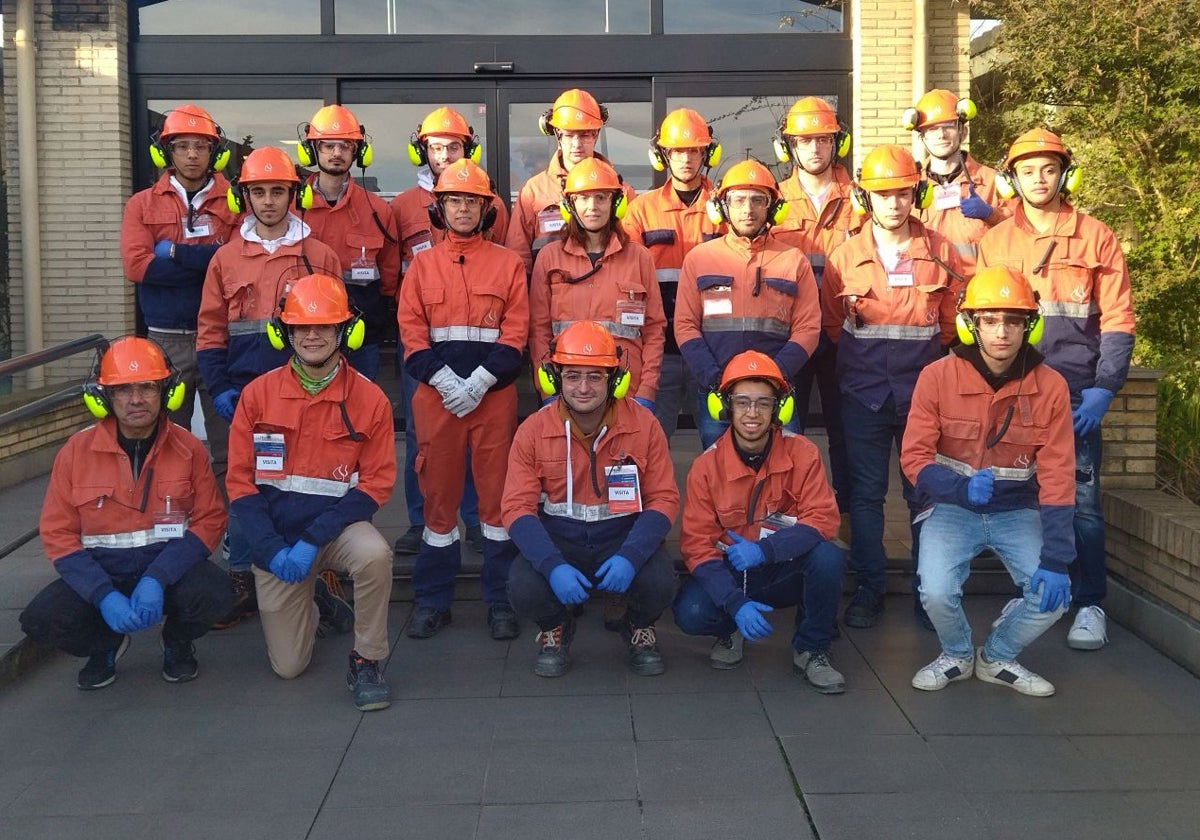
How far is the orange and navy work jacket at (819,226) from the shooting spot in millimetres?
6613

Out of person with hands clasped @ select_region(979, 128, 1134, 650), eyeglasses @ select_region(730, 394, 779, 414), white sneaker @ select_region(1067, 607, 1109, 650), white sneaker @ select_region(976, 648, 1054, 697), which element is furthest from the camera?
person with hands clasped @ select_region(979, 128, 1134, 650)

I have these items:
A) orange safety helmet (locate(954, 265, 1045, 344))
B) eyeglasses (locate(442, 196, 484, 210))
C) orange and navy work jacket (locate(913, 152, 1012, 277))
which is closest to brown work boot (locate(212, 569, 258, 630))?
eyeglasses (locate(442, 196, 484, 210))

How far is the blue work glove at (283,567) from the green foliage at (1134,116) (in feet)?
22.2

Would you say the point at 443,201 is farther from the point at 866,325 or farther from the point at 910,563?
the point at 910,563

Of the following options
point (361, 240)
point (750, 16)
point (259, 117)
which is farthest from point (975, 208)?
point (259, 117)

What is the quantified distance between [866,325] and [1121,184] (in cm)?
537

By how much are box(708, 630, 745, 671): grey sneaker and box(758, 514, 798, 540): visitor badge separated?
1.63ft

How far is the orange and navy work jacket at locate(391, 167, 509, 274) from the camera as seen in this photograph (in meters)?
6.91

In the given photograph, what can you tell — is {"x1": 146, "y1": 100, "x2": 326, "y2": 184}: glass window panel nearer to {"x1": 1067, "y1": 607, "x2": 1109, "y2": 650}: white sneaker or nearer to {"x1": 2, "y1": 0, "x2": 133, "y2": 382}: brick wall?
{"x1": 2, "y1": 0, "x2": 133, "y2": 382}: brick wall

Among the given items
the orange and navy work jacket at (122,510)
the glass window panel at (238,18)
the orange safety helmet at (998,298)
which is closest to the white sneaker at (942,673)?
the orange safety helmet at (998,298)

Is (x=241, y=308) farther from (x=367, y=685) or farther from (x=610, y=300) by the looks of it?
(x=367, y=685)

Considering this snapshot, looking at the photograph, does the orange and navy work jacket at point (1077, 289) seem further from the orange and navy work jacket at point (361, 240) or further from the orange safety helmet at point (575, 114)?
the orange and navy work jacket at point (361, 240)

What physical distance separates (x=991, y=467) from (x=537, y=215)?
2.80 metres

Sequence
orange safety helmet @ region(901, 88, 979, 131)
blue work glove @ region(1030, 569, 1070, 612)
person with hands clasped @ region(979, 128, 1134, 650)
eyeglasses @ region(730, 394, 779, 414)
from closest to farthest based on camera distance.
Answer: blue work glove @ region(1030, 569, 1070, 612) → eyeglasses @ region(730, 394, 779, 414) → person with hands clasped @ region(979, 128, 1134, 650) → orange safety helmet @ region(901, 88, 979, 131)
